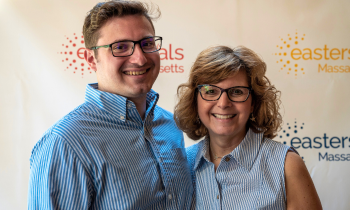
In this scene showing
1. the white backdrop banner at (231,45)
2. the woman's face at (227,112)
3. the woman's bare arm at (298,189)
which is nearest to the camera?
the woman's bare arm at (298,189)

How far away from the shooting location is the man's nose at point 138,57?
4.81 feet

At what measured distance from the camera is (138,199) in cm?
130

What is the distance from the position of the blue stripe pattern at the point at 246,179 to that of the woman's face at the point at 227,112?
0.36 feet

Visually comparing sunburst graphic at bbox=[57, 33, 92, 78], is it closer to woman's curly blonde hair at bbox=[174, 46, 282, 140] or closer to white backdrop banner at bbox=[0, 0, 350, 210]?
white backdrop banner at bbox=[0, 0, 350, 210]

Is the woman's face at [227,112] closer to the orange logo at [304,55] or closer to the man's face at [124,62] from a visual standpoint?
the man's face at [124,62]

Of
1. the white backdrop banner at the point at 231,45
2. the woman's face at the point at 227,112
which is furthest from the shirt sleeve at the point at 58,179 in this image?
the white backdrop banner at the point at 231,45

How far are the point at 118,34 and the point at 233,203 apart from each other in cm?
98

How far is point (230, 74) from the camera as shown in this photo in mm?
1533

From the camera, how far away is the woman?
1.44 meters

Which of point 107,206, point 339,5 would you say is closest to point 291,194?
point 107,206

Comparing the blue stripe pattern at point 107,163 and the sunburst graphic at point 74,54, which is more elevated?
the sunburst graphic at point 74,54

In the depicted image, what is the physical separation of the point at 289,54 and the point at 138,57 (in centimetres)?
186

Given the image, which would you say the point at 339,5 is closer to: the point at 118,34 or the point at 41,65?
the point at 118,34

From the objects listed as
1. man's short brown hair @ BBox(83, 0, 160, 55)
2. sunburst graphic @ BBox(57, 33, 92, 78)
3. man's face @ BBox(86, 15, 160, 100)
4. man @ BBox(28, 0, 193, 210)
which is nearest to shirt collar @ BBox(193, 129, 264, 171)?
man @ BBox(28, 0, 193, 210)
